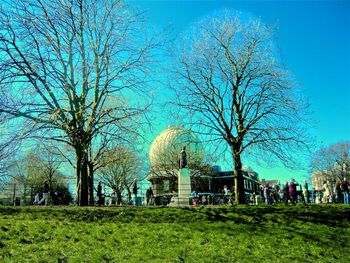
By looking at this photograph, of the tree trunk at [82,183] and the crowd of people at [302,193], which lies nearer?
the tree trunk at [82,183]

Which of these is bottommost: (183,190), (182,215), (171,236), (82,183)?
(171,236)

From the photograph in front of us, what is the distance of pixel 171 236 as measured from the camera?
10773 mm

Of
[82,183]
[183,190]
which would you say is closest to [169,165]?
[183,190]

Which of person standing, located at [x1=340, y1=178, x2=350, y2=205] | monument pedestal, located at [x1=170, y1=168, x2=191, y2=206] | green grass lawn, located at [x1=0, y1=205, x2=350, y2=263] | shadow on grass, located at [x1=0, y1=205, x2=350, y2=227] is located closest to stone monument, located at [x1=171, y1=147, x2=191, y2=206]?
monument pedestal, located at [x1=170, y1=168, x2=191, y2=206]

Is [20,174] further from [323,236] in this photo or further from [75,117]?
[323,236]

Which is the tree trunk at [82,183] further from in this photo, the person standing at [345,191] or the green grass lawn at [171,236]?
the person standing at [345,191]

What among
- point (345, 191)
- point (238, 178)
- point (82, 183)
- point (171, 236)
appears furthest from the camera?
point (345, 191)

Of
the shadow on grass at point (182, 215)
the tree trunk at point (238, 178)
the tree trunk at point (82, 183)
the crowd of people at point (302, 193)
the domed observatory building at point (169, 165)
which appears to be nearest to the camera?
the shadow on grass at point (182, 215)

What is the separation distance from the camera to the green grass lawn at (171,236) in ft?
28.3

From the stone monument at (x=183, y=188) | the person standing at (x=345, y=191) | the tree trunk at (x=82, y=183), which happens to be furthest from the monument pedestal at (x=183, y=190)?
the person standing at (x=345, y=191)

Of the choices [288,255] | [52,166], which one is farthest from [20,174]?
[288,255]

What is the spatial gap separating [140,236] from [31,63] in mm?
8342

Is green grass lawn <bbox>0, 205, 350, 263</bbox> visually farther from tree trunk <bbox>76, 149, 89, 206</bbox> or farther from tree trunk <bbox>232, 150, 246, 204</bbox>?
tree trunk <bbox>232, 150, 246, 204</bbox>

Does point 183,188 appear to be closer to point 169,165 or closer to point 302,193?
point 302,193
